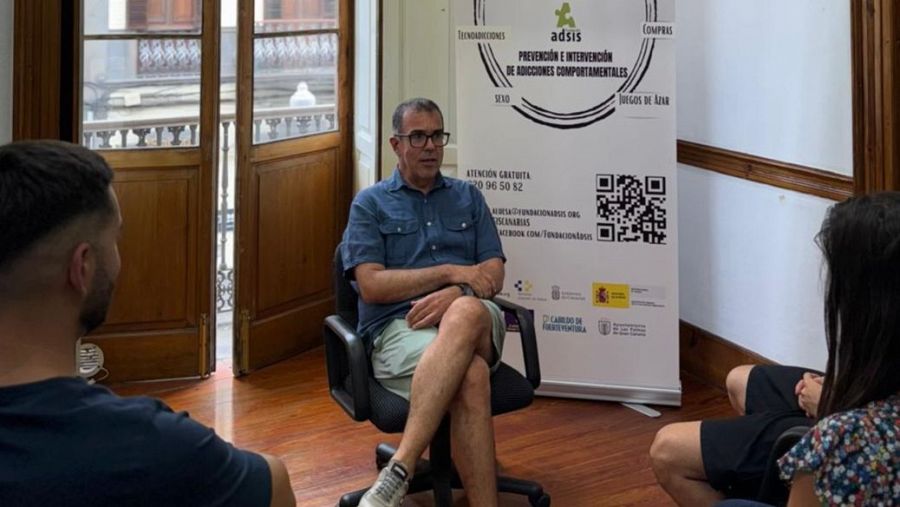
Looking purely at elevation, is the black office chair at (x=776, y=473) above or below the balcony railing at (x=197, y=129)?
below

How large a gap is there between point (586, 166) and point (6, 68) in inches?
84.5

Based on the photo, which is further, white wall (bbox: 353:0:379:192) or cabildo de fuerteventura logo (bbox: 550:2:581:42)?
white wall (bbox: 353:0:379:192)

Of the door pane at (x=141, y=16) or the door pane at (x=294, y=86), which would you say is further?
the door pane at (x=294, y=86)

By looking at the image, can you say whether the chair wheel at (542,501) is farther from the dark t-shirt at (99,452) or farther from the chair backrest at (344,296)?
the dark t-shirt at (99,452)

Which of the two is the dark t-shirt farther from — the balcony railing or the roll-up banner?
the balcony railing

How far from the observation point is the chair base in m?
3.37

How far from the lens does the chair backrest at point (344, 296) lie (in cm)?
349

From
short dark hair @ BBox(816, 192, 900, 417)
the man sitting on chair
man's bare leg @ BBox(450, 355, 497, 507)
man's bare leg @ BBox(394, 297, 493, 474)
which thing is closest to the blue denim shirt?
the man sitting on chair

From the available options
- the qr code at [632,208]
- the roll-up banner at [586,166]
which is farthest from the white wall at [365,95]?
the qr code at [632,208]

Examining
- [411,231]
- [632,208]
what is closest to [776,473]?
[411,231]

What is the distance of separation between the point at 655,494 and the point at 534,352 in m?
0.70

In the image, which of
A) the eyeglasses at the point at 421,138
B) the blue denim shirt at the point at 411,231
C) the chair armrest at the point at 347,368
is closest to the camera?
the chair armrest at the point at 347,368

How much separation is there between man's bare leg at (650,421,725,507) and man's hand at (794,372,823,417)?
255 millimetres

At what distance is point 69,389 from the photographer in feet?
4.28
